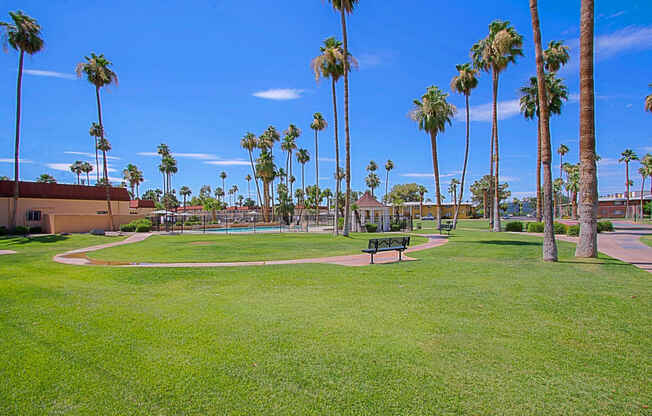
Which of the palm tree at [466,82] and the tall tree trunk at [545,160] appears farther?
the palm tree at [466,82]

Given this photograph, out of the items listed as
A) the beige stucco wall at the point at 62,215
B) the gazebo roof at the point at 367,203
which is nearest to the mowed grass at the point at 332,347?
the gazebo roof at the point at 367,203

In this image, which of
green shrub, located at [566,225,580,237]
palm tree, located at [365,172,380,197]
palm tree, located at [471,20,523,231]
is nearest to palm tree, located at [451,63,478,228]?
palm tree, located at [471,20,523,231]

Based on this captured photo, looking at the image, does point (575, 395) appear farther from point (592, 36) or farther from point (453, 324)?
point (592, 36)

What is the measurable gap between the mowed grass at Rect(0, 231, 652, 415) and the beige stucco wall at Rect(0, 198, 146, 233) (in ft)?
101

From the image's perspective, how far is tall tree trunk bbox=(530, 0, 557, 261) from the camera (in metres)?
11.7

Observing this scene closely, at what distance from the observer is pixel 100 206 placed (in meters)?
43.1

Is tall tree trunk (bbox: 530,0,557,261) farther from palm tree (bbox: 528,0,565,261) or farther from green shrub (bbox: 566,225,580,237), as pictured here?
green shrub (bbox: 566,225,580,237)

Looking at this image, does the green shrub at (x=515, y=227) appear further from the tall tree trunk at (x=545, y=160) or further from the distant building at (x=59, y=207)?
the distant building at (x=59, y=207)

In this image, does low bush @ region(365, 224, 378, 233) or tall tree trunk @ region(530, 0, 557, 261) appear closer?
tall tree trunk @ region(530, 0, 557, 261)

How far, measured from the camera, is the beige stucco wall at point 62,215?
3412cm

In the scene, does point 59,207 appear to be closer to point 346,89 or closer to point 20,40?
point 20,40

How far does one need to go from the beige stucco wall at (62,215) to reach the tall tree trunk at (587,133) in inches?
1573

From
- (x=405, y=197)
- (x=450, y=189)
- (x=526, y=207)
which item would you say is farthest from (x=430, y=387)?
(x=526, y=207)

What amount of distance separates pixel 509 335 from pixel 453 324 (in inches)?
31.3
